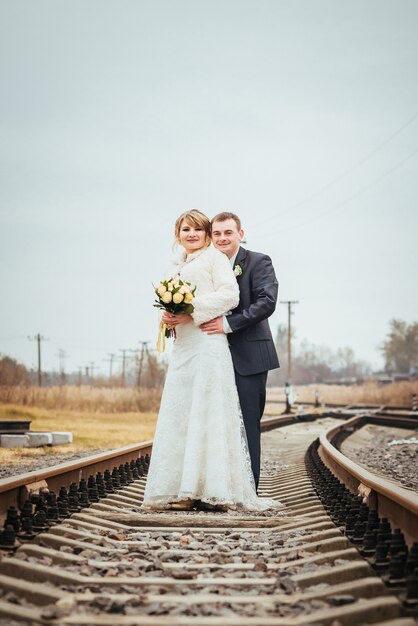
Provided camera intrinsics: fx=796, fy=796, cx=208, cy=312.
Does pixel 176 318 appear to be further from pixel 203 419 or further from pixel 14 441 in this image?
pixel 14 441

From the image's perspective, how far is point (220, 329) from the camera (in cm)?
570

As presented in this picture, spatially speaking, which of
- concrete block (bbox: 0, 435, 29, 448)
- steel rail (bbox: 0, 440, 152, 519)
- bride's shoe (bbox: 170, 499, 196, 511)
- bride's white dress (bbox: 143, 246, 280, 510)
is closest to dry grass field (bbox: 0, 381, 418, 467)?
concrete block (bbox: 0, 435, 29, 448)

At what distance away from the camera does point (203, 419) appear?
5531mm

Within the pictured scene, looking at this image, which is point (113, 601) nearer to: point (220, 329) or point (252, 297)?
point (220, 329)

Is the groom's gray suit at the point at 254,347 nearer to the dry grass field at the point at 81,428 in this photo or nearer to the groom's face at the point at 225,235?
the groom's face at the point at 225,235

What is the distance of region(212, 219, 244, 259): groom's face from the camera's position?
19.2 ft

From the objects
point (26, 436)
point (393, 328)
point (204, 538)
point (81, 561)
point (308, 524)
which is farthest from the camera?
point (393, 328)

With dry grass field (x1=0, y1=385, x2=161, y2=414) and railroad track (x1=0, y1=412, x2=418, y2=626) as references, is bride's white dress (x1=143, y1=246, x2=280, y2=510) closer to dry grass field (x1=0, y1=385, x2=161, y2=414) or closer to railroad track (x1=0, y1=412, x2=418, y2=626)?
railroad track (x1=0, y1=412, x2=418, y2=626)

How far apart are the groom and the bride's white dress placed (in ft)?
0.41

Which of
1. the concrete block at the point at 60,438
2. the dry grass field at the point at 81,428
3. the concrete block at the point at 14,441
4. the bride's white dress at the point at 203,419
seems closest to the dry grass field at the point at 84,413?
the dry grass field at the point at 81,428

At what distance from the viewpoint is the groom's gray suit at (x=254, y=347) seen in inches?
229

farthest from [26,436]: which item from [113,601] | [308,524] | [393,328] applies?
[393,328]

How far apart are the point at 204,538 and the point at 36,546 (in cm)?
99

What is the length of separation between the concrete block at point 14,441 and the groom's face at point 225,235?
7896 mm
